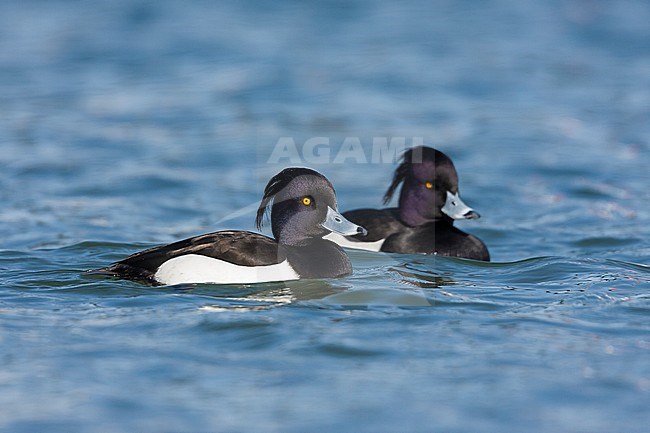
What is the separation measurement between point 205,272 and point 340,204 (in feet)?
12.9

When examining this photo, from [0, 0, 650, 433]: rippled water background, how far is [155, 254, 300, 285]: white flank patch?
8 cm

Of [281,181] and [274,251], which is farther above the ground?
[281,181]

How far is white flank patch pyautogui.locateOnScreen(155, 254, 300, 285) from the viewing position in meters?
7.44

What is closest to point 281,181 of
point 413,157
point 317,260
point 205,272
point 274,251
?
point 274,251

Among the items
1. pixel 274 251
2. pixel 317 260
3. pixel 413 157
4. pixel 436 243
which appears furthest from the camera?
pixel 413 157

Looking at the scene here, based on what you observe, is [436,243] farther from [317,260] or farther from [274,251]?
[274,251]

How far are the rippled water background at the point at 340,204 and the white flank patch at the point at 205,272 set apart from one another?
84mm

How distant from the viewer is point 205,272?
293 inches

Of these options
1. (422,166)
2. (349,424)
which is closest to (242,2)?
(422,166)

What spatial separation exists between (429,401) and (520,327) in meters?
1.40

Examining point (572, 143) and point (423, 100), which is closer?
point (572, 143)

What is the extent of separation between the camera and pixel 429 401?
220 inches

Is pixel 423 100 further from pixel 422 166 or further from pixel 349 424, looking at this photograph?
pixel 349 424

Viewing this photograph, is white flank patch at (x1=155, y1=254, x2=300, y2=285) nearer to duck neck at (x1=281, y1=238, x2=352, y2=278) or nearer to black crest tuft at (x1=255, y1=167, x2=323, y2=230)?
duck neck at (x1=281, y1=238, x2=352, y2=278)
